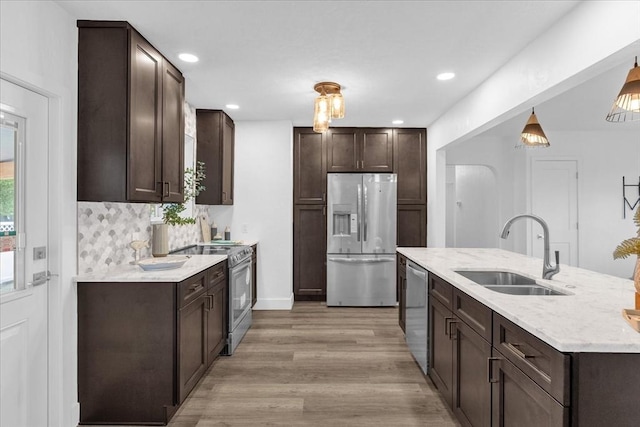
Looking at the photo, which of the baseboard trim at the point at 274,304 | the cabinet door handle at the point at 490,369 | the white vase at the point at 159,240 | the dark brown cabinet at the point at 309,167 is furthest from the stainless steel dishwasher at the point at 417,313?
the dark brown cabinet at the point at 309,167

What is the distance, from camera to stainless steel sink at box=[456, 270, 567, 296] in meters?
2.31

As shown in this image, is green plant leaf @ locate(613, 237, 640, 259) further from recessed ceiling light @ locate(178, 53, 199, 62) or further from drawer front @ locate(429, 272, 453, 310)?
recessed ceiling light @ locate(178, 53, 199, 62)

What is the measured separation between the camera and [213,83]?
366 centimetres

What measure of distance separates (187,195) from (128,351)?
177 centimetres

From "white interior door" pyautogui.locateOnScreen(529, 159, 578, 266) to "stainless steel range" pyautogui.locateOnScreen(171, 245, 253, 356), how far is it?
15.0ft

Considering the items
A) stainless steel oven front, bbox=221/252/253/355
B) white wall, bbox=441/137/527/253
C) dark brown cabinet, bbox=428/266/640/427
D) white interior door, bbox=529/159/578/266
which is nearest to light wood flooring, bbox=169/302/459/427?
stainless steel oven front, bbox=221/252/253/355

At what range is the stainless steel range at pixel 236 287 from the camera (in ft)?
11.8

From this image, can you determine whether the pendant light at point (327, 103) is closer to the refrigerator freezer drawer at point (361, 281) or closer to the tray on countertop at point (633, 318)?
the refrigerator freezer drawer at point (361, 281)

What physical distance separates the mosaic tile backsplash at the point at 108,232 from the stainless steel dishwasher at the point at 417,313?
2321mm

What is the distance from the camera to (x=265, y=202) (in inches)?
207

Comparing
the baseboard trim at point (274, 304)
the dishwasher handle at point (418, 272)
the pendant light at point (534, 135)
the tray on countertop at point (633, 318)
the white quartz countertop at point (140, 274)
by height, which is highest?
the pendant light at point (534, 135)

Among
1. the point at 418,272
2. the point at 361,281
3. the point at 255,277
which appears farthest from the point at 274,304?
the point at 418,272

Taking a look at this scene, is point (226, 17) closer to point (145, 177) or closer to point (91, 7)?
point (91, 7)

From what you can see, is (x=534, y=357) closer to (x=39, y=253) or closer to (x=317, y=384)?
(x=317, y=384)
